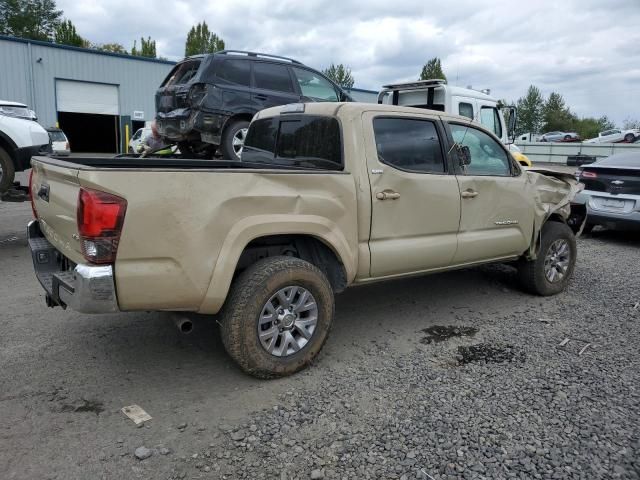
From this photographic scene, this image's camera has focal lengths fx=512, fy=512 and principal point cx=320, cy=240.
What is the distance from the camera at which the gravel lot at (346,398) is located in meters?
2.59

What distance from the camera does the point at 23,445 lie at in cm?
266

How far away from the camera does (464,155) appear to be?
179 inches

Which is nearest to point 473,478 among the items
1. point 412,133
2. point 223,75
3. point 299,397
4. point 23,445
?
point 299,397

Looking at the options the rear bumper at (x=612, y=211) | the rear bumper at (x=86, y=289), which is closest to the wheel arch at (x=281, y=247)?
the rear bumper at (x=86, y=289)

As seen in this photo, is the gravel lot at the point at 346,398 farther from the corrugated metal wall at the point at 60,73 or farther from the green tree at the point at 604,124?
the green tree at the point at 604,124

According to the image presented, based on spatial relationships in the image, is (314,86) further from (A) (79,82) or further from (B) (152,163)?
(A) (79,82)

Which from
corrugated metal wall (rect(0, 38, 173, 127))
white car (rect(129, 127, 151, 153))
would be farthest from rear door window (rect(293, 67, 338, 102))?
corrugated metal wall (rect(0, 38, 173, 127))

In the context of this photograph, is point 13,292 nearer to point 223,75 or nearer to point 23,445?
point 23,445

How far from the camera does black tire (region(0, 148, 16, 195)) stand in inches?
271

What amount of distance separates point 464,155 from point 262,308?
7.90 ft

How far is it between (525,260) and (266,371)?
3283mm

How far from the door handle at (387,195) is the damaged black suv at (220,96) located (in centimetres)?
401

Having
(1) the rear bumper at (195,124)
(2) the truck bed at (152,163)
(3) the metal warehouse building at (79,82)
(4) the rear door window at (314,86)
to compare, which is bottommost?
(2) the truck bed at (152,163)

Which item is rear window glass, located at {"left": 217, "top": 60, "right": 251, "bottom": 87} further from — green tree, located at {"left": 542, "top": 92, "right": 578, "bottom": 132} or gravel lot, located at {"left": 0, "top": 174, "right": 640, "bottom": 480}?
green tree, located at {"left": 542, "top": 92, "right": 578, "bottom": 132}
